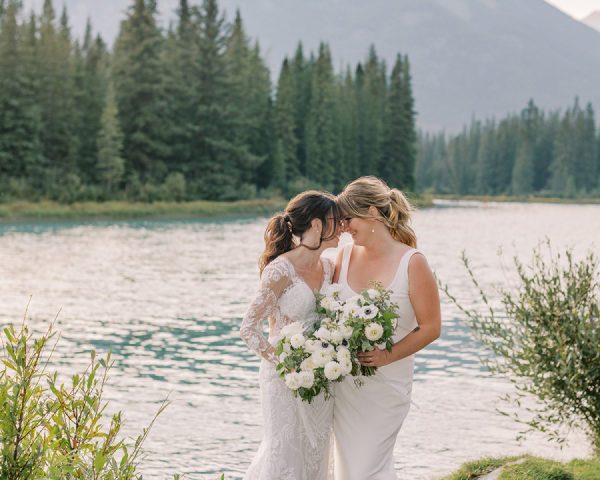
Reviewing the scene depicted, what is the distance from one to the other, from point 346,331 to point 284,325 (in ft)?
2.24

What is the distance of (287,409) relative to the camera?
17.0ft

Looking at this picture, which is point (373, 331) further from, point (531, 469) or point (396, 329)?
point (531, 469)

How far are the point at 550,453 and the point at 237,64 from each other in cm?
6549

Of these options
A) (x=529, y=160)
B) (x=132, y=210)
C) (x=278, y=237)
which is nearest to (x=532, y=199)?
(x=529, y=160)

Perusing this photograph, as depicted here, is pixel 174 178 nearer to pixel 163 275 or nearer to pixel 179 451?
pixel 163 275

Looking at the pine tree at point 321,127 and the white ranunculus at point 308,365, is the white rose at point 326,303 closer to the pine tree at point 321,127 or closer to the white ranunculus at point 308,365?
the white ranunculus at point 308,365

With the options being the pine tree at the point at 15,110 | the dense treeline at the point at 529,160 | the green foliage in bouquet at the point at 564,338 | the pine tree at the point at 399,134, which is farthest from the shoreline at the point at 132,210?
the dense treeline at the point at 529,160

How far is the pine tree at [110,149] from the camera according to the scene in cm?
5731

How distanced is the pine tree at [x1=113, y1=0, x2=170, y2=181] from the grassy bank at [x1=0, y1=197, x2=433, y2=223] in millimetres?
5847

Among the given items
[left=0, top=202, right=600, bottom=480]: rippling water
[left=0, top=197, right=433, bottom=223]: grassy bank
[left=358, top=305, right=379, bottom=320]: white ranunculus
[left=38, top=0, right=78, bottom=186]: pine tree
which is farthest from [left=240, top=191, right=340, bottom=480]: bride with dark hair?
[left=38, top=0, right=78, bottom=186]: pine tree

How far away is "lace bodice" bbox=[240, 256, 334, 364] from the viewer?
519cm

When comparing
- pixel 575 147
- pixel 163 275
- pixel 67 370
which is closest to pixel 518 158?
pixel 575 147

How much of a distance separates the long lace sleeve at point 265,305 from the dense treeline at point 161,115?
4782 cm

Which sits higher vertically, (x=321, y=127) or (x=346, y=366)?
(x=321, y=127)
